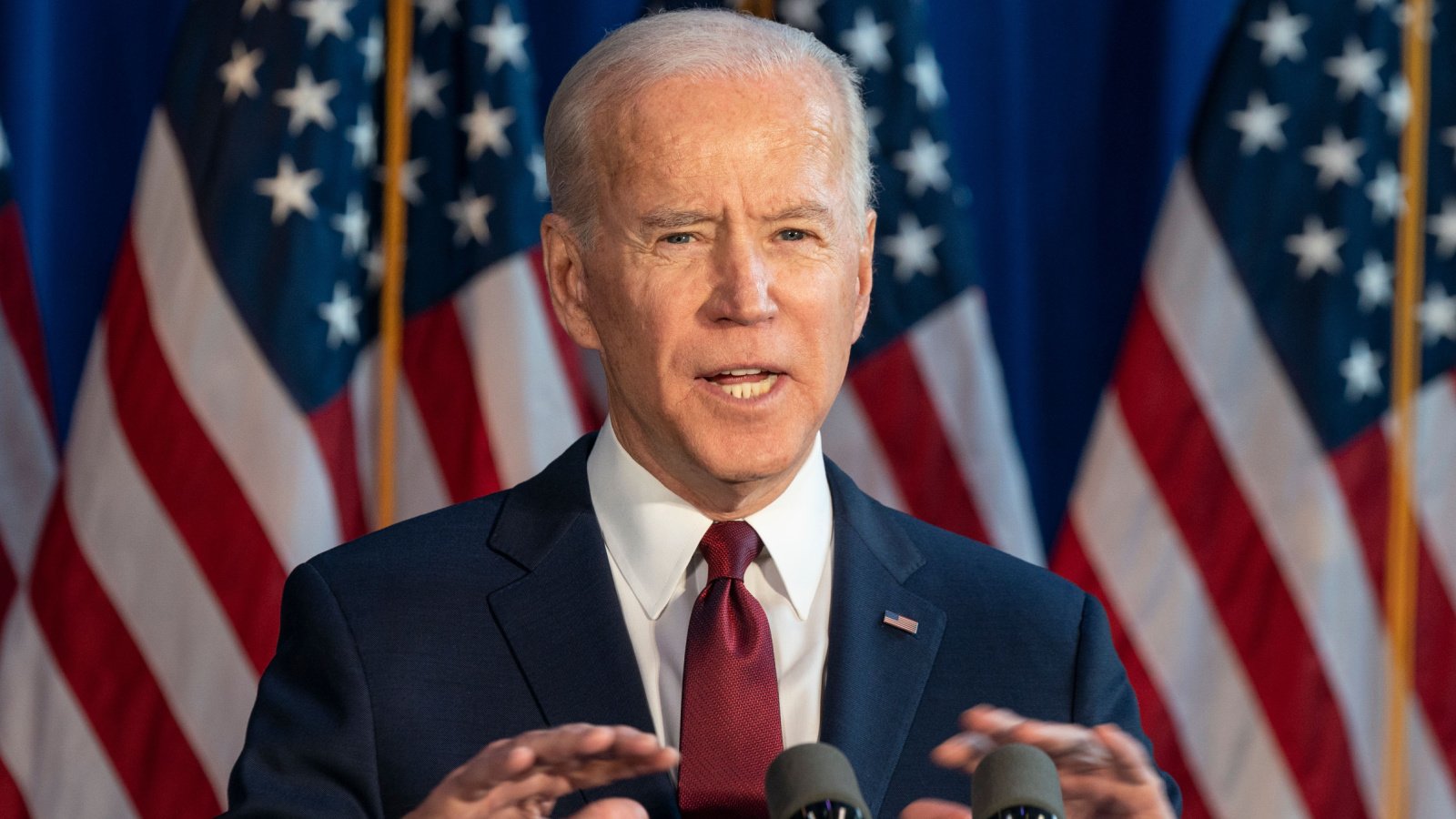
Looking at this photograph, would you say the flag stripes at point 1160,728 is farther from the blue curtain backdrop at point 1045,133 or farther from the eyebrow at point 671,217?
the eyebrow at point 671,217

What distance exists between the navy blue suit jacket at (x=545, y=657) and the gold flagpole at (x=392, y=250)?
154cm

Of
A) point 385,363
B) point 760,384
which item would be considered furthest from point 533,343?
point 760,384

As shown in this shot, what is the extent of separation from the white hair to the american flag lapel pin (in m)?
0.44

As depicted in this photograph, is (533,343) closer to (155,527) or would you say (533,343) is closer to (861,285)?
(155,527)

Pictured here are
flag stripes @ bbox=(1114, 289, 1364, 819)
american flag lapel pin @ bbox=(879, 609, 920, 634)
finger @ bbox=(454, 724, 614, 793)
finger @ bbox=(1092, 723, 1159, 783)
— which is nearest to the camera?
finger @ bbox=(454, 724, 614, 793)

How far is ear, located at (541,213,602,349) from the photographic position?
189 cm

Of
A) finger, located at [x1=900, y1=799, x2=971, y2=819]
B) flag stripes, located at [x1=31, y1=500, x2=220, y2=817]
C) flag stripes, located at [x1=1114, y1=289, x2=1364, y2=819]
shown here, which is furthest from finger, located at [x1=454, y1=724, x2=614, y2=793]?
flag stripes, located at [x1=1114, y1=289, x2=1364, y2=819]

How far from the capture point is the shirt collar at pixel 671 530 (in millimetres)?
1829

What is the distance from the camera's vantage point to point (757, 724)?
5.59ft

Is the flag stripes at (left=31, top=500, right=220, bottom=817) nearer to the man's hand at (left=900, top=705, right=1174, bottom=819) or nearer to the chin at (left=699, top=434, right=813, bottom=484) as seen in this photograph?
the chin at (left=699, top=434, right=813, bottom=484)

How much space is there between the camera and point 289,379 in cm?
320

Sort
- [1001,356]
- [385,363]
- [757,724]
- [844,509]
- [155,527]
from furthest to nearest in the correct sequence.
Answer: [1001,356] < [385,363] < [155,527] < [844,509] < [757,724]

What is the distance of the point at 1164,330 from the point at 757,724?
1898 mm

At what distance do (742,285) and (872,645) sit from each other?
41cm
